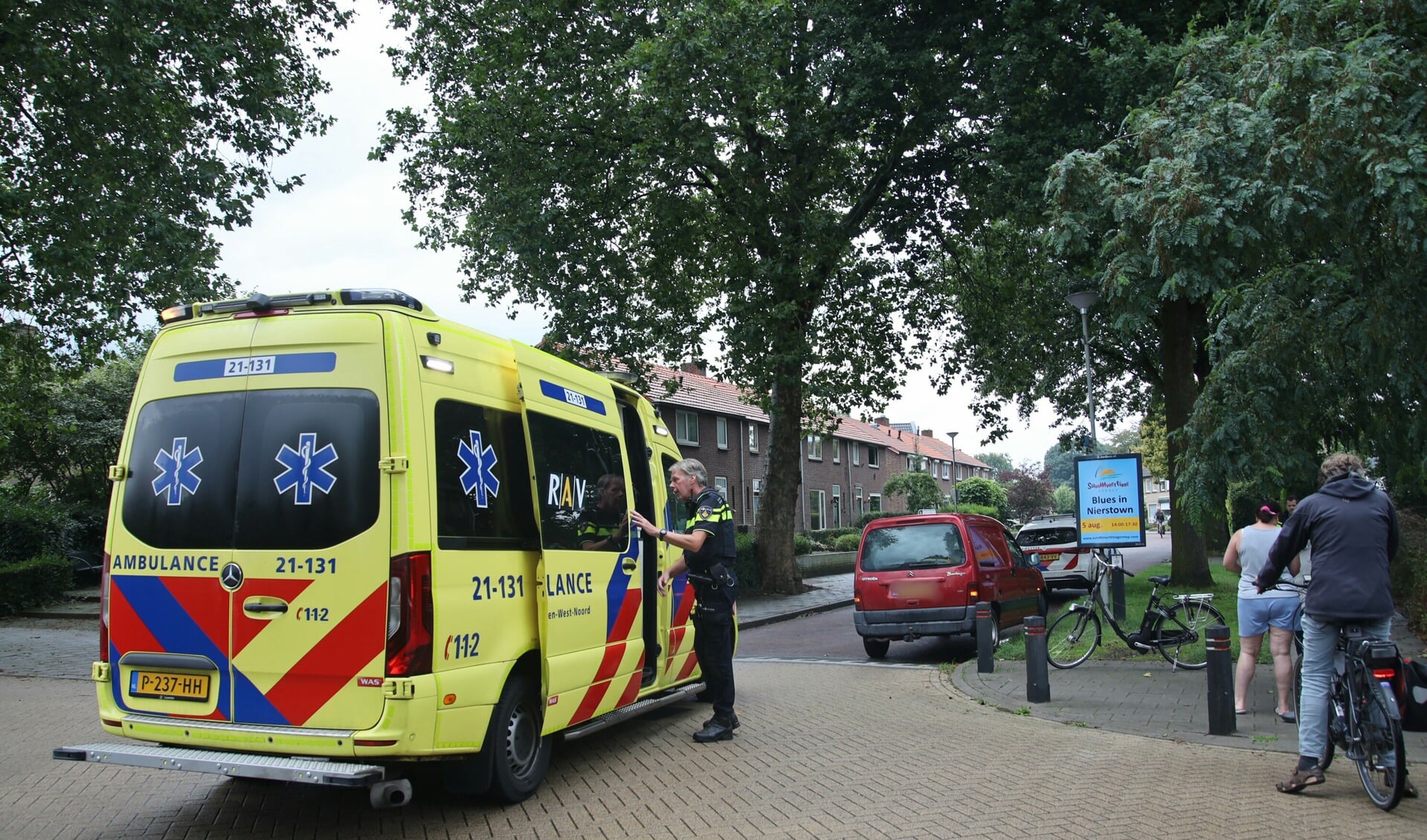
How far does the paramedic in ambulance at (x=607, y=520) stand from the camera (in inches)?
244

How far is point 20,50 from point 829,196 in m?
14.3

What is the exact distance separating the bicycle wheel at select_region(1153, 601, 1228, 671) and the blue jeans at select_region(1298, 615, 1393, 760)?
497 centimetres

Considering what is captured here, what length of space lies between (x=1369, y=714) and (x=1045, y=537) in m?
15.4

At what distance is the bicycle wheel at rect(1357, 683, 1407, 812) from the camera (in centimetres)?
495

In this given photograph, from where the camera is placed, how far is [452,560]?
15.9 feet

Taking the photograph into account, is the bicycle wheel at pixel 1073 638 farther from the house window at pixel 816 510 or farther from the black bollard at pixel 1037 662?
the house window at pixel 816 510

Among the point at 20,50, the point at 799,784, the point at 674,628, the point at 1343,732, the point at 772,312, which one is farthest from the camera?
the point at 772,312

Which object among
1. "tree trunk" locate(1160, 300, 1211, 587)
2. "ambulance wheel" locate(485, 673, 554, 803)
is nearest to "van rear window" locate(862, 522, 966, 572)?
"ambulance wheel" locate(485, 673, 554, 803)

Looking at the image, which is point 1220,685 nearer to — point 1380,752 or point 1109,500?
A: point 1380,752

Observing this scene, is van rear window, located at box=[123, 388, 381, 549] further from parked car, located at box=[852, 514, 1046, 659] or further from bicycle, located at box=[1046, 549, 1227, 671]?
parked car, located at box=[852, 514, 1046, 659]

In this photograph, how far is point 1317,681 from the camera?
5406 mm

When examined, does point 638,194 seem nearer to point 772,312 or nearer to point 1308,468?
point 772,312

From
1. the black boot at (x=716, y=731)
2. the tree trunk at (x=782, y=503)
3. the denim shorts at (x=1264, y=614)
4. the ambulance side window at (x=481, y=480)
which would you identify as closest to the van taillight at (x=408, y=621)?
the ambulance side window at (x=481, y=480)

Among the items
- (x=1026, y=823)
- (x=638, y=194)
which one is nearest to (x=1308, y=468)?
(x=1026, y=823)
